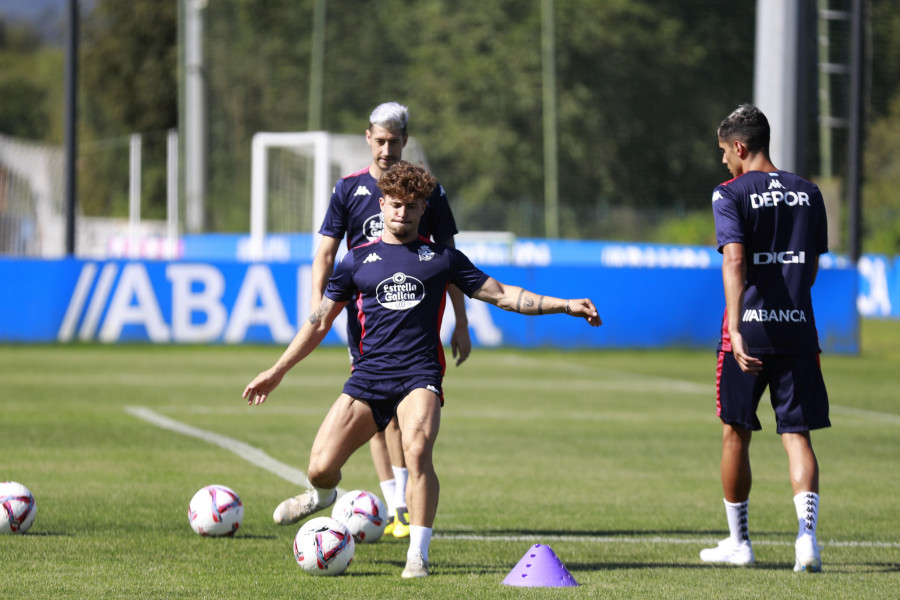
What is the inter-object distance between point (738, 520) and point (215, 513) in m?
2.73

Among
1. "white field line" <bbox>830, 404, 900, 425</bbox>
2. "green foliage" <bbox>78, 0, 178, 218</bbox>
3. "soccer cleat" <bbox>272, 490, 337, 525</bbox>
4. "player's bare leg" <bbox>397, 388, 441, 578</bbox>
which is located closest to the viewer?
"player's bare leg" <bbox>397, 388, 441, 578</bbox>

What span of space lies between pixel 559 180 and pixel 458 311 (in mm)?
33386

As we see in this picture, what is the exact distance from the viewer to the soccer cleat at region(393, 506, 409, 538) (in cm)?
788

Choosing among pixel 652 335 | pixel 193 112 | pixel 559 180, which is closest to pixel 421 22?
pixel 559 180

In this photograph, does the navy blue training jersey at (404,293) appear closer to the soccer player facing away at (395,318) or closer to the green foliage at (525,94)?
the soccer player facing away at (395,318)

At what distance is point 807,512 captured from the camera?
666 centimetres

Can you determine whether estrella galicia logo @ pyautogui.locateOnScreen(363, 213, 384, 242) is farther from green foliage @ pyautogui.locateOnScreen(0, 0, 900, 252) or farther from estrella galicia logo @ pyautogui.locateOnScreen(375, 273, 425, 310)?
green foliage @ pyautogui.locateOnScreen(0, 0, 900, 252)

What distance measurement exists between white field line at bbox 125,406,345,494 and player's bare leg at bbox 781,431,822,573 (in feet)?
10.6

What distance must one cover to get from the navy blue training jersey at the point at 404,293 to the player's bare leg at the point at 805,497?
172 cm

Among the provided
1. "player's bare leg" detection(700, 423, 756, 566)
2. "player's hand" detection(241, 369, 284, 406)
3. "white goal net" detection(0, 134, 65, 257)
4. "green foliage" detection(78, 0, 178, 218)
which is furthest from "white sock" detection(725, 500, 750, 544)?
"green foliage" detection(78, 0, 178, 218)

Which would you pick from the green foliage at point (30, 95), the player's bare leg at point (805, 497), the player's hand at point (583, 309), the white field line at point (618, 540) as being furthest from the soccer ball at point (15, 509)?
the green foliage at point (30, 95)

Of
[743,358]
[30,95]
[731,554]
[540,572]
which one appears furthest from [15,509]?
[30,95]

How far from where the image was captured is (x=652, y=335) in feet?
73.1

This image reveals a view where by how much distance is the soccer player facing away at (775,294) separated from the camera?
6766 mm
